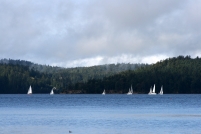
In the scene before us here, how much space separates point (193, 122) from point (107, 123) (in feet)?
35.7

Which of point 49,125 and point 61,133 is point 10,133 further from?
point 49,125

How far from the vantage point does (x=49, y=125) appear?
204 ft

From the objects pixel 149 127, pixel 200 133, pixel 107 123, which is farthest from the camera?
pixel 107 123

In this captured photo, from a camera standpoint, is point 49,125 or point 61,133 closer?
point 61,133

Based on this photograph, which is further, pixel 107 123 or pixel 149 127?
pixel 107 123

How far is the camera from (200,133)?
52.0 meters

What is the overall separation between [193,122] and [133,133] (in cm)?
1546

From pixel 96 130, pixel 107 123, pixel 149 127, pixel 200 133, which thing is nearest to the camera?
pixel 200 133

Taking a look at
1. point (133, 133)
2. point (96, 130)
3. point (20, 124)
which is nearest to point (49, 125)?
point (20, 124)

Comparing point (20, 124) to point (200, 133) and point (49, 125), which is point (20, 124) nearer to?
point (49, 125)

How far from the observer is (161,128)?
192 ft

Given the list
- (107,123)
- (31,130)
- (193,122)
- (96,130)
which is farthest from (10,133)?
(193,122)

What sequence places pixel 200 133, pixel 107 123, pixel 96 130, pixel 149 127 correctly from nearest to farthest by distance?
pixel 200 133 < pixel 96 130 < pixel 149 127 < pixel 107 123

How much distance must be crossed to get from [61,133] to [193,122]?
20272 millimetres
